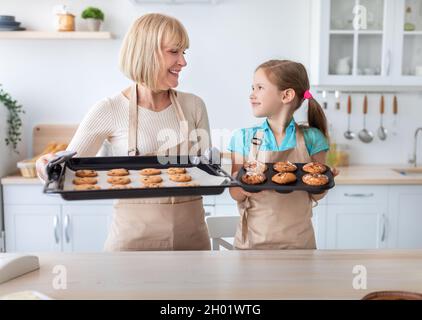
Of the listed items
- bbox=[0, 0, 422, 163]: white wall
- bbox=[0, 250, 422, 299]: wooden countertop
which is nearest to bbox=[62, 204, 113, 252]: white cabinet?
bbox=[0, 0, 422, 163]: white wall

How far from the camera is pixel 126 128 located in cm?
182

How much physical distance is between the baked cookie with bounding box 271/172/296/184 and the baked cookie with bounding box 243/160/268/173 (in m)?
0.08

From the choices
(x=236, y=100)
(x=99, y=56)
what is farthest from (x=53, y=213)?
(x=236, y=100)

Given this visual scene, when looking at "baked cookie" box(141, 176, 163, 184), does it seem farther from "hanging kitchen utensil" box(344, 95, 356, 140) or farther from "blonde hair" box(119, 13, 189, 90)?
"hanging kitchen utensil" box(344, 95, 356, 140)

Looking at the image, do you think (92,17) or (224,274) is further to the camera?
(92,17)

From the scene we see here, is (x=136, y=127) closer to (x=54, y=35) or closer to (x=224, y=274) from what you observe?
(x=224, y=274)

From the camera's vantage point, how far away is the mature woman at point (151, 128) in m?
1.75

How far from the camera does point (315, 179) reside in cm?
153

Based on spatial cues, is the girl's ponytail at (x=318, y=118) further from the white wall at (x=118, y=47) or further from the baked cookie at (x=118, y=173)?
the white wall at (x=118, y=47)

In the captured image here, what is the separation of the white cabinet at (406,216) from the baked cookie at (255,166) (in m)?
1.73

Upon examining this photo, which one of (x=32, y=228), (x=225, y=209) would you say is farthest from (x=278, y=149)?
(x=32, y=228)

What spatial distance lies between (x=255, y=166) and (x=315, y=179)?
0.21m

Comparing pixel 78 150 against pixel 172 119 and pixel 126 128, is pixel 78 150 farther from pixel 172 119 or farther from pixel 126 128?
pixel 172 119

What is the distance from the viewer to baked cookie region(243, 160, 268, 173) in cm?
164
